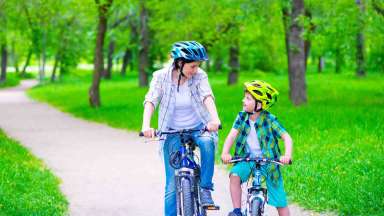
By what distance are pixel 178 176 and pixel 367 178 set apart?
10.8ft

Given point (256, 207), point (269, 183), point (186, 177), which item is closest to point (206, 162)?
point (186, 177)

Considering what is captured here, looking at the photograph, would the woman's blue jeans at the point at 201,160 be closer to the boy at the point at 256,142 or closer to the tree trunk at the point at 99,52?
the boy at the point at 256,142

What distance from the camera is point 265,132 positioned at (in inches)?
235

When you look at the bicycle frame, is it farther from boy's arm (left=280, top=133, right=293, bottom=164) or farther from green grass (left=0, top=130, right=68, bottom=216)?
green grass (left=0, top=130, right=68, bottom=216)

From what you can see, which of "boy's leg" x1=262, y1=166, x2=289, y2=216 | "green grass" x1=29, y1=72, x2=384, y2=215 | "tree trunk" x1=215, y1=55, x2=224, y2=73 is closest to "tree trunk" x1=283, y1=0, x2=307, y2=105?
→ "green grass" x1=29, y1=72, x2=384, y2=215

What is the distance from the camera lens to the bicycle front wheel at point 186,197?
605 centimetres

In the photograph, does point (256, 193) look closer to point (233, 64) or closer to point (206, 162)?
point (206, 162)

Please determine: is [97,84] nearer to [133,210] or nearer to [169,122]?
[133,210]

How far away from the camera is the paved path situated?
29.3 ft

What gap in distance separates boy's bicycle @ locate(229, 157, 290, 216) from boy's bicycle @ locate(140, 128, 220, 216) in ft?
1.41

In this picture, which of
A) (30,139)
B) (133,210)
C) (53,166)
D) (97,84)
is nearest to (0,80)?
(97,84)

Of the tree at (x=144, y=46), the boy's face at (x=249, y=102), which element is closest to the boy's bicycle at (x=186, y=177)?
the boy's face at (x=249, y=102)

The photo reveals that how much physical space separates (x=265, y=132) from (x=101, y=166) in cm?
670

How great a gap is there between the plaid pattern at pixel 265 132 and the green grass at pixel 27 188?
111 inches
